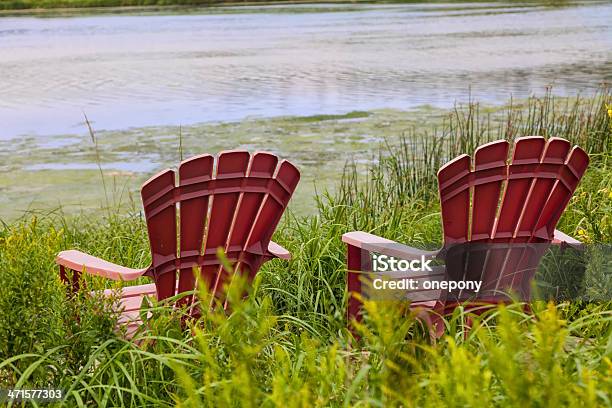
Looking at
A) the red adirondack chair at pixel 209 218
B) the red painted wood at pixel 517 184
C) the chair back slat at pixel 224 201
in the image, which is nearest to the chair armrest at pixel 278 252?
the red adirondack chair at pixel 209 218

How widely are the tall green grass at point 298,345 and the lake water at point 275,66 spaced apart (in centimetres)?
421

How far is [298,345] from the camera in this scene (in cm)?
224

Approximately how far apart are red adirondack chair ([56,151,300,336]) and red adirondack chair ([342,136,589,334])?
31 cm

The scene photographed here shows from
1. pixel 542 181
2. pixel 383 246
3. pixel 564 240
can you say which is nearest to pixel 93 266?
pixel 383 246

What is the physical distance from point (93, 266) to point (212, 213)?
0.43 metres

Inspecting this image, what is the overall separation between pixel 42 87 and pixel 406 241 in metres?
9.96

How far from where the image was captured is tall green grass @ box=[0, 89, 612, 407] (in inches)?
53.3

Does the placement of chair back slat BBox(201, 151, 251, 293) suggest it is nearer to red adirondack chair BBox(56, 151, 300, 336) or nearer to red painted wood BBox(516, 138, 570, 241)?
red adirondack chair BBox(56, 151, 300, 336)

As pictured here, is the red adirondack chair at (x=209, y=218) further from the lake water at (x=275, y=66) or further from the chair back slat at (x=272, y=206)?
the lake water at (x=275, y=66)

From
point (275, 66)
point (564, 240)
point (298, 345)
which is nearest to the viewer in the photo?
point (298, 345)

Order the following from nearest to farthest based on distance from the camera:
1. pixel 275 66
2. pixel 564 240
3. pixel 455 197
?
1. pixel 455 197
2. pixel 564 240
3. pixel 275 66

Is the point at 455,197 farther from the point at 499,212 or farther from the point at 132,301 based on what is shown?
the point at 132,301

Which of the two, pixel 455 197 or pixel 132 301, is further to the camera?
pixel 132 301

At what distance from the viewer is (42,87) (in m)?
12.8
